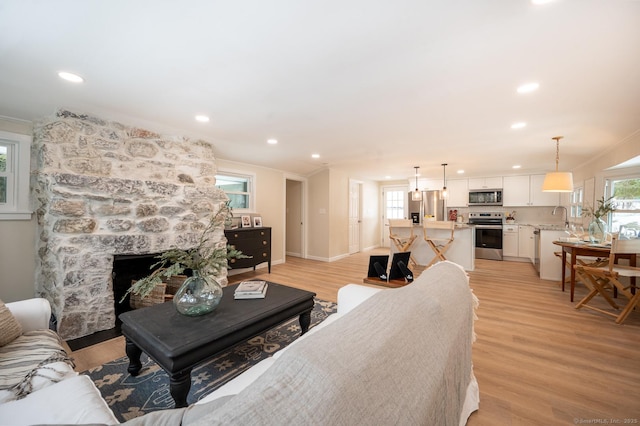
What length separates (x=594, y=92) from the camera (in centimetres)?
210

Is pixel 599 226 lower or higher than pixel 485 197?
lower

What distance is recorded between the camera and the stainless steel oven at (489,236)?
595cm

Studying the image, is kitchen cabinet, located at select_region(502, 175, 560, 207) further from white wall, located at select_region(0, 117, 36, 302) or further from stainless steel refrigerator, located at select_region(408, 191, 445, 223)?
white wall, located at select_region(0, 117, 36, 302)

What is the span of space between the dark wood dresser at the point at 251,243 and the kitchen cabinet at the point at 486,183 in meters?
5.48

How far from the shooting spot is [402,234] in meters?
5.27

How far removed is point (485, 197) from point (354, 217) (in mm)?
3405

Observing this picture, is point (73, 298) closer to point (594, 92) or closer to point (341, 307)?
point (341, 307)

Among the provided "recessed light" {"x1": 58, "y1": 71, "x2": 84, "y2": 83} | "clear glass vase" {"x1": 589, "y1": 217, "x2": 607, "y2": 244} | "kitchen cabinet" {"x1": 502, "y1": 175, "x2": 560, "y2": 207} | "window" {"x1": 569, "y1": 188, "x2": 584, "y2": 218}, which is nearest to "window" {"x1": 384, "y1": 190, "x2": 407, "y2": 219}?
"kitchen cabinet" {"x1": 502, "y1": 175, "x2": 560, "y2": 207}

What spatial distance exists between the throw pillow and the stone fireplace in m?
1.17

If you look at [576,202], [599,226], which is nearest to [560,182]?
[599,226]

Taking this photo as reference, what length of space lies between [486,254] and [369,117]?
5369 mm

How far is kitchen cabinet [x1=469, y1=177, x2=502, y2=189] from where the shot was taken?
623cm

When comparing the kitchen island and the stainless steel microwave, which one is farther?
the stainless steel microwave

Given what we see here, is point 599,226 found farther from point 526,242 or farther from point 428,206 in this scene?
point 428,206
